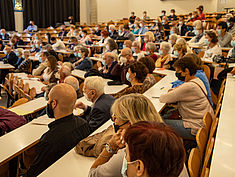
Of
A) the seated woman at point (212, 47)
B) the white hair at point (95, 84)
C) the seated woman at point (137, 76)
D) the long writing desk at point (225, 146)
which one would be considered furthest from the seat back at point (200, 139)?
the seated woman at point (212, 47)

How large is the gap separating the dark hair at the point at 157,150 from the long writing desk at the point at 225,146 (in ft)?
2.75

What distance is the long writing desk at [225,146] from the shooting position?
1907 mm

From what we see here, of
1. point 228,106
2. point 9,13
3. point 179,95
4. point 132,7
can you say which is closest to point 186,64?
point 179,95

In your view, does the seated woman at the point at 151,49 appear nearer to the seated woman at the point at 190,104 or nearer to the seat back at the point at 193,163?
the seated woman at the point at 190,104

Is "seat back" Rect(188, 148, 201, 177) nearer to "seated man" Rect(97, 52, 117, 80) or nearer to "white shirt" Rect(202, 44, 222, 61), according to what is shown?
"seated man" Rect(97, 52, 117, 80)

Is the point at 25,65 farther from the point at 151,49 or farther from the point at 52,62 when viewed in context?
the point at 151,49

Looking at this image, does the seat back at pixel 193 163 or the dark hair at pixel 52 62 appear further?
the dark hair at pixel 52 62

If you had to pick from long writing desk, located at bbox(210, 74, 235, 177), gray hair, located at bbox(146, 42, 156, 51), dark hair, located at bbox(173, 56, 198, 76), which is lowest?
long writing desk, located at bbox(210, 74, 235, 177)

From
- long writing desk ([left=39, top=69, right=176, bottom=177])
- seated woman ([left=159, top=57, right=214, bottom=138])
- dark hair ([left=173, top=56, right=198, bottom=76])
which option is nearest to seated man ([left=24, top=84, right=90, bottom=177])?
long writing desk ([left=39, top=69, right=176, bottom=177])

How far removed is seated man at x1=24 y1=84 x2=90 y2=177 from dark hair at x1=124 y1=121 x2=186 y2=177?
1.26 m

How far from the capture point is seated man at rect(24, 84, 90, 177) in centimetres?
226

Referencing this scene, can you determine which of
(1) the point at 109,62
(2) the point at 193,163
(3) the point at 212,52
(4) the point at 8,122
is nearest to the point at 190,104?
(2) the point at 193,163

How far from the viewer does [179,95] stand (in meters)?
3.10

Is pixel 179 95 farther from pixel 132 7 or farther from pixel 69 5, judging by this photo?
pixel 132 7
